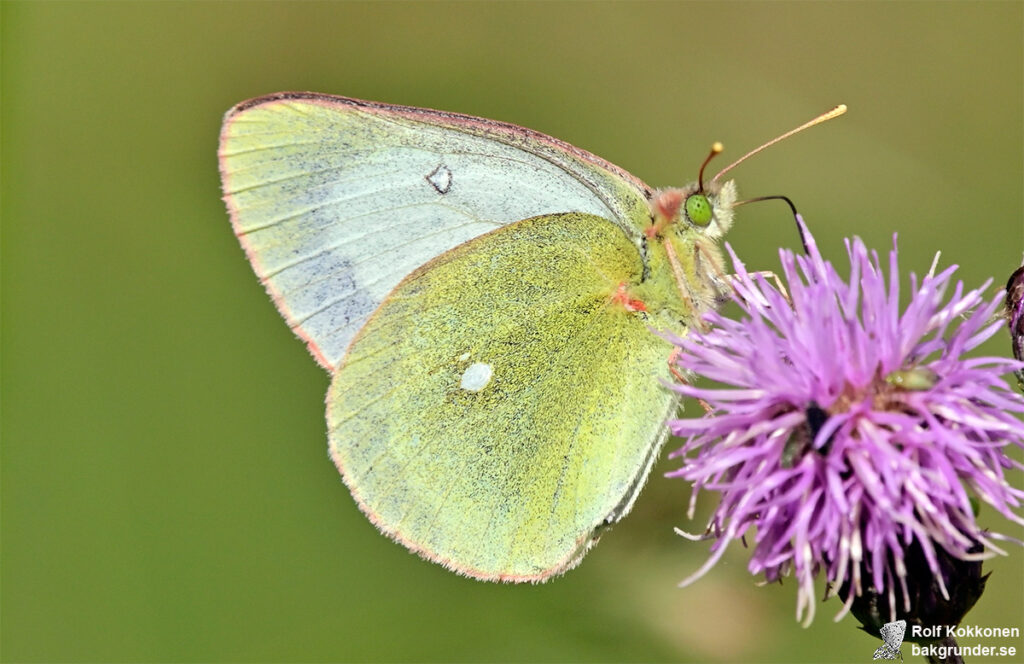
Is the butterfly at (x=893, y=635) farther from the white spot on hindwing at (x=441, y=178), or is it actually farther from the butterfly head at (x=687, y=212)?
the white spot on hindwing at (x=441, y=178)

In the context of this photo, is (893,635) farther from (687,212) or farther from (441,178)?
(441,178)

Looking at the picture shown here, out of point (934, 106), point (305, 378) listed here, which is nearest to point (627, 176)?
point (305, 378)

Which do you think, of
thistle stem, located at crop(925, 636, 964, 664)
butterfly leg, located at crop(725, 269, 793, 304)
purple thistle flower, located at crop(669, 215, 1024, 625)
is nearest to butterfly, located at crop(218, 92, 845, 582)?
butterfly leg, located at crop(725, 269, 793, 304)

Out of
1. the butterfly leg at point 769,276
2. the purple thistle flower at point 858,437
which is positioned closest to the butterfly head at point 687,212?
the butterfly leg at point 769,276

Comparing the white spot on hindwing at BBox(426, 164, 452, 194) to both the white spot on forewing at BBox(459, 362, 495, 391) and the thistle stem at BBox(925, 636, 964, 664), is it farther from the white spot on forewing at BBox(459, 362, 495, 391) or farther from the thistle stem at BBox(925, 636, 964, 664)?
the thistle stem at BBox(925, 636, 964, 664)

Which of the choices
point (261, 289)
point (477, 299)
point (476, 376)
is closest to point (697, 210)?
point (477, 299)

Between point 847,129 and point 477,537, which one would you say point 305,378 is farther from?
point 847,129
